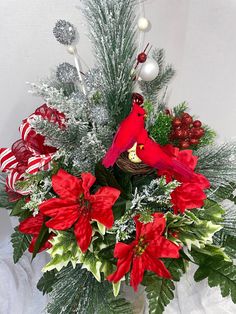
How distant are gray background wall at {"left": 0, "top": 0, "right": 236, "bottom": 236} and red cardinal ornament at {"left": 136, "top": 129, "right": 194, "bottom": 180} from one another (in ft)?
0.90

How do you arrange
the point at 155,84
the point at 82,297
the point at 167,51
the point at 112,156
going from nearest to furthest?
the point at 112,156 < the point at 82,297 < the point at 155,84 < the point at 167,51

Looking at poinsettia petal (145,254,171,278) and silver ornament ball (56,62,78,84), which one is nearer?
poinsettia petal (145,254,171,278)

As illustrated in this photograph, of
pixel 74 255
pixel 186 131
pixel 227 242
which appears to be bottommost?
pixel 74 255

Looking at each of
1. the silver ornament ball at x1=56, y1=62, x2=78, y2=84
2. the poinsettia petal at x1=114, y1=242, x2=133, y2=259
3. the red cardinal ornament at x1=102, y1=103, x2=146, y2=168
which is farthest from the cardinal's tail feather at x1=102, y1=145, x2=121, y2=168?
the silver ornament ball at x1=56, y1=62, x2=78, y2=84

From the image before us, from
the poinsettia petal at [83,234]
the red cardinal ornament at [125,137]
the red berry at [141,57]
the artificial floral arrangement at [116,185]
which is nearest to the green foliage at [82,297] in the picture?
the artificial floral arrangement at [116,185]

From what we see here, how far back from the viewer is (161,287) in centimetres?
56

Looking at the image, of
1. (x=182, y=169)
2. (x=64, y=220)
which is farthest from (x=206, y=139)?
(x=64, y=220)

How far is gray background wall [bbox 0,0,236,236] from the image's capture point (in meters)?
0.73

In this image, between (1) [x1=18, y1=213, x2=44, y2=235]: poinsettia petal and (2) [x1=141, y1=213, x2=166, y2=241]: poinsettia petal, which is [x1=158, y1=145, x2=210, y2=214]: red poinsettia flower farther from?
(1) [x1=18, y1=213, x2=44, y2=235]: poinsettia petal

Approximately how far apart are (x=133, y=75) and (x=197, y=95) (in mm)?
396

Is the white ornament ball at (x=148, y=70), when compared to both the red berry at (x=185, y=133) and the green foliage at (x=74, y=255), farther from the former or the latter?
the green foliage at (x=74, y=255)

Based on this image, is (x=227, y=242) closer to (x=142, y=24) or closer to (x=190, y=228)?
(x=190, y=228)

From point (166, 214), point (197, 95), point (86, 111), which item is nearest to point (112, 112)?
point (86, 111)

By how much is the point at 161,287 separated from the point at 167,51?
55 centimetres
